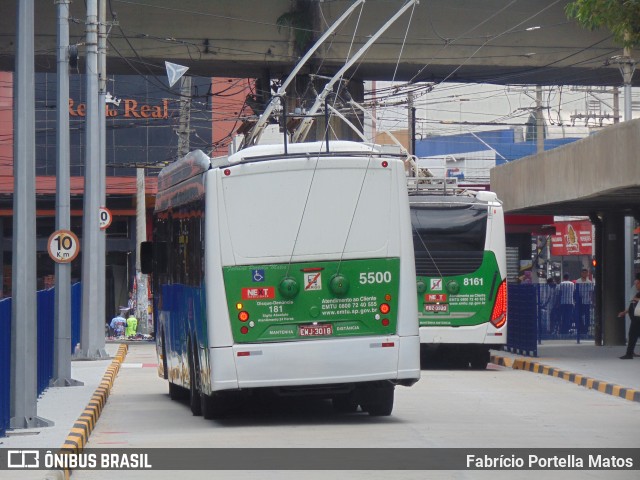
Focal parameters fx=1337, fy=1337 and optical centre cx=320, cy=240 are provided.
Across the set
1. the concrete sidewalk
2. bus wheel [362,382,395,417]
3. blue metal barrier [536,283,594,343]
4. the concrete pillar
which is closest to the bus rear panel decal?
bus wheel [362,382,395,417]

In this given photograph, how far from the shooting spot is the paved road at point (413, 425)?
42.0 feet

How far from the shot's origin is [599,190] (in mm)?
23953

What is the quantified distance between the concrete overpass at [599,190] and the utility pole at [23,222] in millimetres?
11469

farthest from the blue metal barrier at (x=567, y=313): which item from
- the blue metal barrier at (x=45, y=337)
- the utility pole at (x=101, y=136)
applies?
the blue metal barrier at (x=45, y=337)

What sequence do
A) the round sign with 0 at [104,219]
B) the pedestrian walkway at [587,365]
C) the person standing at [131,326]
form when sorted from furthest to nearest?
the person standing at [131,326], the round sign with 0 at [104,219], the pedestrian walkway at [587,365]

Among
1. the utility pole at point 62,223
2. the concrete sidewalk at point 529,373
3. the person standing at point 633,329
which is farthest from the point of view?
the person standing at point 633,329

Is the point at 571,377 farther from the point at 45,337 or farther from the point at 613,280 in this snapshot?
the point at 613,280

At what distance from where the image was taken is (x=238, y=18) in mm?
32562

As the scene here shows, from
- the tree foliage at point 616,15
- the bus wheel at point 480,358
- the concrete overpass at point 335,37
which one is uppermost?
the concrete overpass at point 335,37

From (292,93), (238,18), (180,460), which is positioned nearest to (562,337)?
(292,93)

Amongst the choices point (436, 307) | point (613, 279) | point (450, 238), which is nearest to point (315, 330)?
point (436, 307)

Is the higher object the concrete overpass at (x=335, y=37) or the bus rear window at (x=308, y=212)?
the concrete overpass at (x=335, y=37)

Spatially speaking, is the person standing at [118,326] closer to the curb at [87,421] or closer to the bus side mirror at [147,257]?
the curb at [87,421]

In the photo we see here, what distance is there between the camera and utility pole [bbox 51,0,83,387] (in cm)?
1958
